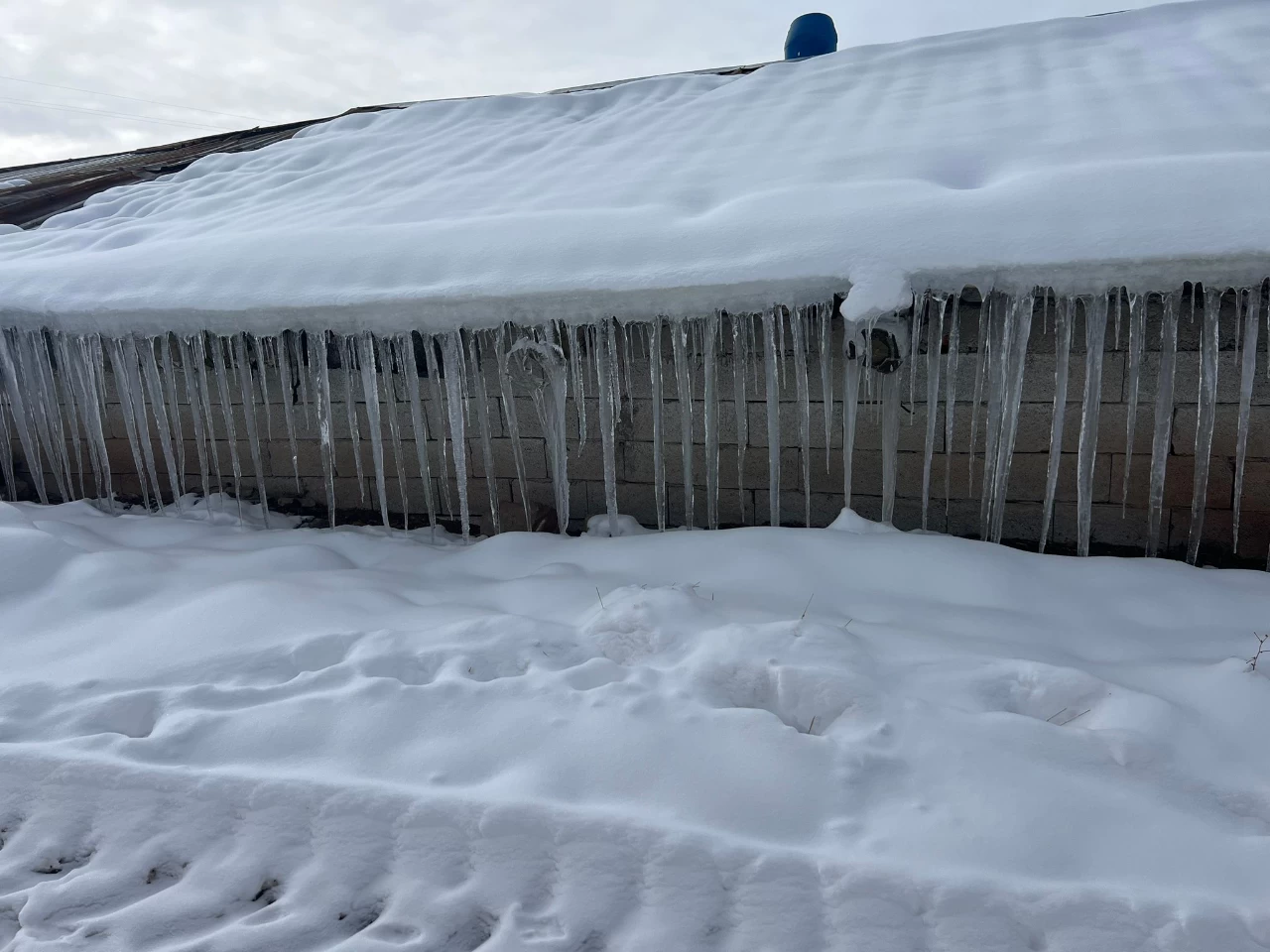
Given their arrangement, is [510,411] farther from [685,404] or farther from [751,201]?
[751,201]

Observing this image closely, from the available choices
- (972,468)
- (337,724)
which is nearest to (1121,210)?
(972,468)

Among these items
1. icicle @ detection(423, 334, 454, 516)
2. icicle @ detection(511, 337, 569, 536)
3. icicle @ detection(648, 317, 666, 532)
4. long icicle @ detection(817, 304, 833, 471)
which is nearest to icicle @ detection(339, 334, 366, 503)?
icicle @ detection(423, 334, 454, 516)

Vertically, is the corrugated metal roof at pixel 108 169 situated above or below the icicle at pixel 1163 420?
above

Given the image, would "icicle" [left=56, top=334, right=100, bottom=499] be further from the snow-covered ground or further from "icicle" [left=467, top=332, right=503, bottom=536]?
"icicle" [left=467, top=332, right=503, bottom=536]

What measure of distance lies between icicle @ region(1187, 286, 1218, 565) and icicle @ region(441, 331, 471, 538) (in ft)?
8.15

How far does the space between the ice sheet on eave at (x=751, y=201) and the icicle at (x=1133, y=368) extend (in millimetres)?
121

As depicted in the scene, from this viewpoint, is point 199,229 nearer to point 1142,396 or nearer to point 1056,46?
point 1142,396

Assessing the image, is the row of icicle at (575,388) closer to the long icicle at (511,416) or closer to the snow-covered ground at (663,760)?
the long icicle at (511,416)

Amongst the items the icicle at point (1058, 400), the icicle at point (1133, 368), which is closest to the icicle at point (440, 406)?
the icicle at point (1058, 400)

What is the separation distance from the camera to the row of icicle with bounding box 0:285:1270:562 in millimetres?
2406

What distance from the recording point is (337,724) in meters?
1.82

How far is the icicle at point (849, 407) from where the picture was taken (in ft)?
8.46

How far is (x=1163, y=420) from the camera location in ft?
7.91

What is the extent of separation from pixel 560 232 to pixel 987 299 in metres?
1.50
